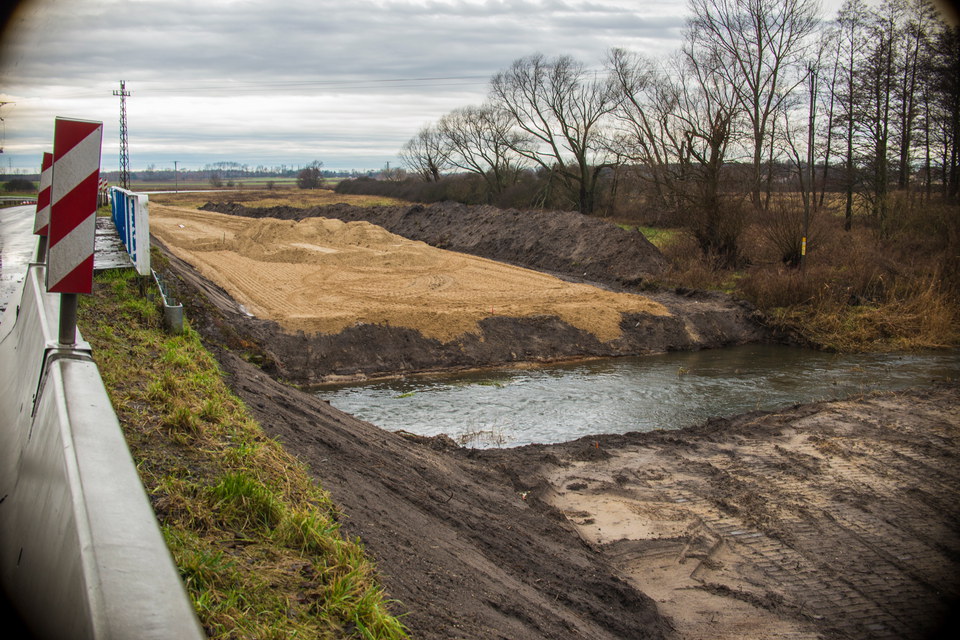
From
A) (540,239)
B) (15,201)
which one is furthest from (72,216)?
(15,201)

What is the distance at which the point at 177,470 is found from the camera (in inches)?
168

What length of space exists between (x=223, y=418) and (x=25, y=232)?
50.8ft

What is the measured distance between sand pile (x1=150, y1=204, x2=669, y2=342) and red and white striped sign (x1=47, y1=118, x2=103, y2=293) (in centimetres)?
1305

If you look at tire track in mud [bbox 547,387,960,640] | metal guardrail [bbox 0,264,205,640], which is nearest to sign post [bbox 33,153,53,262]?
metal guardrail [bbox 0,264,205,640]

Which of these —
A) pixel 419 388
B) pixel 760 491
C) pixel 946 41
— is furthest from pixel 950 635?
pixel 946 41

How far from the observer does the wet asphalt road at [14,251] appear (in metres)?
9.27

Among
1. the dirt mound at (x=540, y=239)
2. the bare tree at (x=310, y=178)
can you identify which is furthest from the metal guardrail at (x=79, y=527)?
the bare tree at (x=310, y=178)

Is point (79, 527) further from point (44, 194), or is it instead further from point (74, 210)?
point (44, 194)

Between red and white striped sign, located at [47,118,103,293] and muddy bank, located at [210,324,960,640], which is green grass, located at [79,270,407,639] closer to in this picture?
muddy bank, located at [210,324,960,640]

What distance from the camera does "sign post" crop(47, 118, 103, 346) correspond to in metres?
3.89

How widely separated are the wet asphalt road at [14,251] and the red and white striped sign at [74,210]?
4.26 metres

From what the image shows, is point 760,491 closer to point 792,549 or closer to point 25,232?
point 792,549

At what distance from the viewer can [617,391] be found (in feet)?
50.0

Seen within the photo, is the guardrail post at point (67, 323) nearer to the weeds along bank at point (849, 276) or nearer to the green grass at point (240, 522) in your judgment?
the green grass at point (240, 522)
